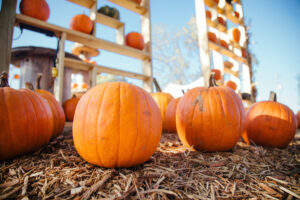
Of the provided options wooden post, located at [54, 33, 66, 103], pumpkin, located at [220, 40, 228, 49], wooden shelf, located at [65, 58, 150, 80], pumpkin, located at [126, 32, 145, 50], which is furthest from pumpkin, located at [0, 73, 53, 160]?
pumpkin, located at [220, 40, 228, 49]

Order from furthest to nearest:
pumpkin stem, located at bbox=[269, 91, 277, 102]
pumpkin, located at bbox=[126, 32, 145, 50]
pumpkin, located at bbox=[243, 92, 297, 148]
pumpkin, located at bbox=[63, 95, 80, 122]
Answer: pumpkin, located at bbox=[126, 32, 145, 50] < pumpkin, located at bbox=[63, 95, 80, 122] < pumpkin stem, located at bbox=[269, 91, 277, 102] < pumpkin, located at bbox=[243, 92, 297, 148]

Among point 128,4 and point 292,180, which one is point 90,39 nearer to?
point 128,4

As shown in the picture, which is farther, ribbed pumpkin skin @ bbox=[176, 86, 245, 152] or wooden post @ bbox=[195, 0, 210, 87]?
wooden post @ bbox=[195, 0, 210, 87]

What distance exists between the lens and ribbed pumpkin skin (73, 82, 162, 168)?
3.37 feet

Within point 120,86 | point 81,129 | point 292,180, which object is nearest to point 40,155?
point 81,129

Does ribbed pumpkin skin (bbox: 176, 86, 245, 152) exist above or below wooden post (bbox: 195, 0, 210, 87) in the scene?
below

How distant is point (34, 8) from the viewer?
2520 millimetres

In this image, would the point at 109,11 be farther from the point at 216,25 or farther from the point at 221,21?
the point at 221,21

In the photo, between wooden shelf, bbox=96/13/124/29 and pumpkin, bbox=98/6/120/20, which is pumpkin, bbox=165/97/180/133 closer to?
wooden shelf, bbox=96/13/124/29

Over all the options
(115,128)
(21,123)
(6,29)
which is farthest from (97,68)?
(115,128)

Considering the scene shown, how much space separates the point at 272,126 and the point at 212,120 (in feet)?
3.31

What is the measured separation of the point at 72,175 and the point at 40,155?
1.62 ft

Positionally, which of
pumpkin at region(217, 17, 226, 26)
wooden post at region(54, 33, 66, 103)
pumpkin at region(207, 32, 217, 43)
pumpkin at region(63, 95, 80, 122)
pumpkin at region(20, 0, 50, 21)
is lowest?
pumpkin at region(63, 95, 80, 122)

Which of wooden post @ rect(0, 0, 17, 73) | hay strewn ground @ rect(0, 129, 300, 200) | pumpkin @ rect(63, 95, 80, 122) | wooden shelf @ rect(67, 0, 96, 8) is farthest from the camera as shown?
wooden shelf @ rect(67, 0, 96, 8)
